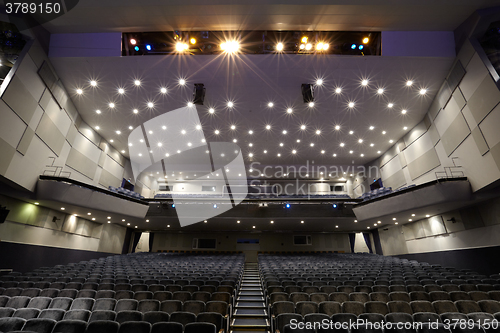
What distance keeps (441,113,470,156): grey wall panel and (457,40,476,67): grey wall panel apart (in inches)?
65.1

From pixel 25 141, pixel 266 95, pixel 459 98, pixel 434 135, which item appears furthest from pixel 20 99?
pixel 434 135

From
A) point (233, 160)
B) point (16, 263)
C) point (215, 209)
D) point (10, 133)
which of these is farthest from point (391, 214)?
point (16, 263)

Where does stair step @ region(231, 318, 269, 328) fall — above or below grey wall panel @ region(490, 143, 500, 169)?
below

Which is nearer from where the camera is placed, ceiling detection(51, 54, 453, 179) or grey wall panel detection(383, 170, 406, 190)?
ceiling detection(51, 54, 453, 179)

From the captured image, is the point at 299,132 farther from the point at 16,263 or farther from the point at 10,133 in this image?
the point at 16,263

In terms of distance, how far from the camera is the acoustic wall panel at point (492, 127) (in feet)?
19.9

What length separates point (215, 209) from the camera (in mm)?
12047

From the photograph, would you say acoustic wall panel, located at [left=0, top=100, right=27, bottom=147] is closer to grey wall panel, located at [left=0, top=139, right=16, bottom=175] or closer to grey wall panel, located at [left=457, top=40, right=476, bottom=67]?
grey wall panel, located at [left=0, top=139, right=16, bottom=175]

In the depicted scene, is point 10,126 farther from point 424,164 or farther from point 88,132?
point 424,164

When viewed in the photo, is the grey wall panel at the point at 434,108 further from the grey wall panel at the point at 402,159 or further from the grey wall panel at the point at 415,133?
the grey wall panel at the point at 402,159

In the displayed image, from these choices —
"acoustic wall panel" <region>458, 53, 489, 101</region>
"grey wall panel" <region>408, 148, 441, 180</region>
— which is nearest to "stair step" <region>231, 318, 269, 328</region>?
"acoustic wall panel" <region>458, 53, 489, 101</region>

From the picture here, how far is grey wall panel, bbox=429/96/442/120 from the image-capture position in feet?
29.1

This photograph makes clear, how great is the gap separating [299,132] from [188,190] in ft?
34.4

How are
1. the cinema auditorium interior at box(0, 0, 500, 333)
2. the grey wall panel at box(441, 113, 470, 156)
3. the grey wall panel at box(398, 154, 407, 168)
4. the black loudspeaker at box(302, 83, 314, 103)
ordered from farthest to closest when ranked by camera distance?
the grey wall panel at box(398, 154, 407, 168)
the black loudspeaker at box(302, 83, 314, 103)
the grey wall panel at box(441, 113, 470, 156)
the cinema auditorium interior at box(0, 0, 500, 333)
